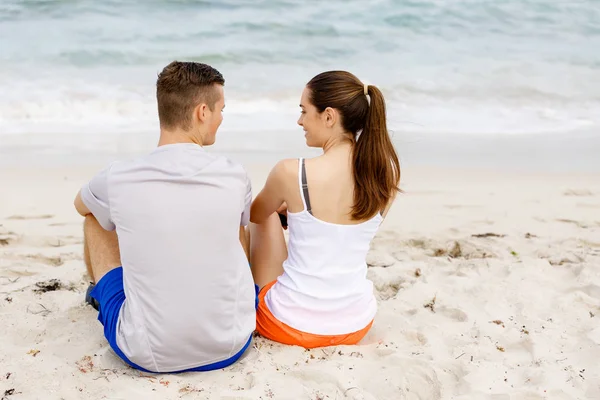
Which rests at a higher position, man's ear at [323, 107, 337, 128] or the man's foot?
man's ear at [323, 107, 337, 128]

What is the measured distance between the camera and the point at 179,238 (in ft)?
7.75

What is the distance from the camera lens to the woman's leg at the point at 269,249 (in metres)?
3.00

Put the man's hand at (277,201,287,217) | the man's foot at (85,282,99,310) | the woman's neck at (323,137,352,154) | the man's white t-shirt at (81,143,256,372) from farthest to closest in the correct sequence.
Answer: the man's foot at (85,282,99,310), the man's hand at (277,201,287,217), the woman's neck at (323,137,352,154), the man's white t-shirt at (81,143,256,372)

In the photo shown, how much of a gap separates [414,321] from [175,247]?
1408 millimetres

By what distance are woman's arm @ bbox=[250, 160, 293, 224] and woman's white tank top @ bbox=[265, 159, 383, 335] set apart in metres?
0.07

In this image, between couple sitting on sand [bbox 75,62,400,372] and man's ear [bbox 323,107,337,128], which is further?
man's ear [bbox 323,107,337,128]

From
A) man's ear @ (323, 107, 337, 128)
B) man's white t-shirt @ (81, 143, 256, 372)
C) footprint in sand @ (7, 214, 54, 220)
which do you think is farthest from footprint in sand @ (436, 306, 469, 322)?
footprint in sand @ (7, 214, 54, 220)

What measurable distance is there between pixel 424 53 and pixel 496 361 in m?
9.46

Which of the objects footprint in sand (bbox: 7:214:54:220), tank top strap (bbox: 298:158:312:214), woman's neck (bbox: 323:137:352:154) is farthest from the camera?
footprint in sand (bbox: 7:214:54:220)

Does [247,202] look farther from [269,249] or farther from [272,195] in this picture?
[269,249]

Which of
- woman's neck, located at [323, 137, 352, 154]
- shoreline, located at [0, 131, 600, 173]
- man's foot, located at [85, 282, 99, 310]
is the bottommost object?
shoreline, located at [0, 131, 600, 173]

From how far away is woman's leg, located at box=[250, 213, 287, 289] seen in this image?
300cm

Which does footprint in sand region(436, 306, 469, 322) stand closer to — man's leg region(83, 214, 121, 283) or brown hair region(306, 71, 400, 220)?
brown hair region(306, 71, 400, 220)

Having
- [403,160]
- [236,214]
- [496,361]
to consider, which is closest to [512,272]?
[496,361]
